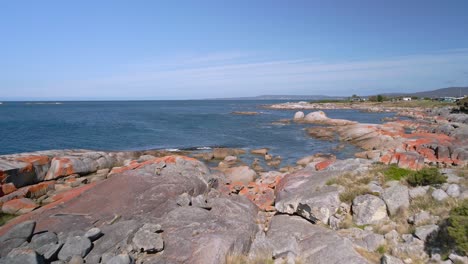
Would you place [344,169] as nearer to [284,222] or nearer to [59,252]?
[284,222]

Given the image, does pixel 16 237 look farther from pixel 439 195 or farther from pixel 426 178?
pixel 426 178

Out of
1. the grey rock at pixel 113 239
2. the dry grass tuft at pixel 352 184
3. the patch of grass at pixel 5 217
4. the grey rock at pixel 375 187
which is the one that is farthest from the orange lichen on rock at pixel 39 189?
the grey rock at pixel 375 187

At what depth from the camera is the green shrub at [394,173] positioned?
1552 centimetres

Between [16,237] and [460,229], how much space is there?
49.1ft

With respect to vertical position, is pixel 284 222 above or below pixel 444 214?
below

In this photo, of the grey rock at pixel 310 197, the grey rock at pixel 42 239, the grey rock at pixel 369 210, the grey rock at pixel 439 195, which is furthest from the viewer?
the grey rock at pixel 310 197

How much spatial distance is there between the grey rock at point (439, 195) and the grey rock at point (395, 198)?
98 cm

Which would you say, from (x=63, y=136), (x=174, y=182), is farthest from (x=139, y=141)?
(x=174, y=182)

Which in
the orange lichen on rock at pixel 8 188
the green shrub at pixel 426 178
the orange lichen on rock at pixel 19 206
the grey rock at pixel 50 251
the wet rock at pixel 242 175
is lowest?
the wet rock at pixel 242 175

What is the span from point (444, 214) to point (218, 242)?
8.06 meters

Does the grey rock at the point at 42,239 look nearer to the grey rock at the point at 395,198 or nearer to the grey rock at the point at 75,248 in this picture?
the grey rock at the point at 75,248

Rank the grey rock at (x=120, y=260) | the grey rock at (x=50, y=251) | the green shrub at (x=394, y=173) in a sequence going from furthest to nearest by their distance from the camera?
the green shrub at (x=394, y=173)
the grey rock at (x=50, y=251)
the grey rock at (x=120, y=260)

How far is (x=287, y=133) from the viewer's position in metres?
59.1

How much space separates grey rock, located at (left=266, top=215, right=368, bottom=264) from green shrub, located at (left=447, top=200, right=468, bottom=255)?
270cm
